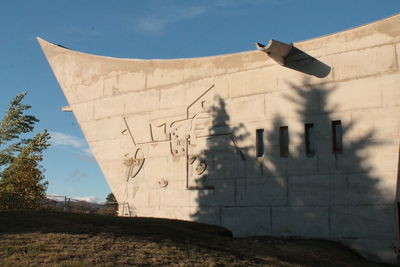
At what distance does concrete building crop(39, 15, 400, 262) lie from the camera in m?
14.8

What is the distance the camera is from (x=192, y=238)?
12008mm

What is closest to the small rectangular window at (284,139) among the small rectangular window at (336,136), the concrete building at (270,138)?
the concrete building at (270,138)

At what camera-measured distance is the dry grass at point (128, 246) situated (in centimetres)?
929

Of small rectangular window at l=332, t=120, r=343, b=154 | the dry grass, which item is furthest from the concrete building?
the dry grass

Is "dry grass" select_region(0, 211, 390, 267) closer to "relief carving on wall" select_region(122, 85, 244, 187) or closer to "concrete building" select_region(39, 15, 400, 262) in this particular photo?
"concrete building" select_region(39, 15, 400, 262)

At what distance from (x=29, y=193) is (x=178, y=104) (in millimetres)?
10447

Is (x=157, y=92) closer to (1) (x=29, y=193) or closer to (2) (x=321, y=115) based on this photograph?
(2) (x=321, y=115)

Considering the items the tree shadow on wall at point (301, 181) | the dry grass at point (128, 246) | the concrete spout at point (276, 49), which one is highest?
the concrete spout at point (276, 49)

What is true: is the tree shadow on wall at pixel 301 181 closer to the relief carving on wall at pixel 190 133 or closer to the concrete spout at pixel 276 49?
the relief carving on wall at pixel 190 133

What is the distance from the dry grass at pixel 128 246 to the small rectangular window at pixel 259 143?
382 centimetres

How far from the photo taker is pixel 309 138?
53.5 ft

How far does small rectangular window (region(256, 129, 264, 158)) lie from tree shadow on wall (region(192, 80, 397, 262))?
165mm

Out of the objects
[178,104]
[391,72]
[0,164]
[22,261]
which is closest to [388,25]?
[391,72]

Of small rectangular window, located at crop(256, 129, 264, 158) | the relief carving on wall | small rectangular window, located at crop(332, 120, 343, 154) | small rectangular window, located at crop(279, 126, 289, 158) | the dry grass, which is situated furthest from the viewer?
the relief carving on wall
